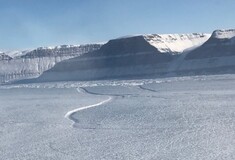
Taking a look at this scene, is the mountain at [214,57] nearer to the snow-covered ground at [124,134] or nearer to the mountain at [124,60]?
the mountain at [124,60]

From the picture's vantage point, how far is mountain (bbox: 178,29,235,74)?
120ft

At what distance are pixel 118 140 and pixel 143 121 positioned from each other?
2047 mm

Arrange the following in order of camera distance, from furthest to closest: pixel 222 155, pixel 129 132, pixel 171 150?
pixel 129 132
pixel 171 150
pixel 222 155

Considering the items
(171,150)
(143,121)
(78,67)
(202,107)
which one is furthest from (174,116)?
(78,67)

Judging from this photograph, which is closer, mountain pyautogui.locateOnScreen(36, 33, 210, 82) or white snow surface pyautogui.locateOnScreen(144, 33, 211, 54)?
mountain pyautogui.locateOnScreen(36, 33, 210, 82)

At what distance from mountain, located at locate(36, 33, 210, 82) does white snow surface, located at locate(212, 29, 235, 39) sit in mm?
4075

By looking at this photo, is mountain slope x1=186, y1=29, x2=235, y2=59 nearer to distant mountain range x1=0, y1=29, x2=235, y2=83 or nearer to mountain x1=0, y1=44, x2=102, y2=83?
distant mountain range x1=0, y1=29, x2=235, y2=83

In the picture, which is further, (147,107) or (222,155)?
(147,107)

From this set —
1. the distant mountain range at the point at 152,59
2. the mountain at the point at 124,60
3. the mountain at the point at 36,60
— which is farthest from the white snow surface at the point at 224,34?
the mountain at the point at 36,60

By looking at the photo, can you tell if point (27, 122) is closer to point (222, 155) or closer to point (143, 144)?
point (143, 144)

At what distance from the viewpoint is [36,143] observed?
24.6ft

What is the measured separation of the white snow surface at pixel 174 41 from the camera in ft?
159

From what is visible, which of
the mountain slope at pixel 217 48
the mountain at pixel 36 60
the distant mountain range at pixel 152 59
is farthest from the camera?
the mountain at pixel 36 60

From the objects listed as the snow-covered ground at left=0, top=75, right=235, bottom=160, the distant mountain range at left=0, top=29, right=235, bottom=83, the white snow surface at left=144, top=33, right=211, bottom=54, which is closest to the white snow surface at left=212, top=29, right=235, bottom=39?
the distant mountain range at left=0, top=29, right=235, bottom=83
